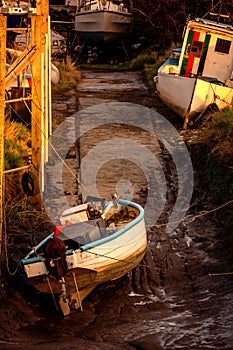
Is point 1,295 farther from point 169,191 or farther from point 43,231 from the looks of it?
point 169,191

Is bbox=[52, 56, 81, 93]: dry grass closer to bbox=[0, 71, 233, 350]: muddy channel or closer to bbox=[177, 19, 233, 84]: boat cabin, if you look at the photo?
bbox=[0, 71, 233, 350]: muddy channel

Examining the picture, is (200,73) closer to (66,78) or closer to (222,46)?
(222,46)

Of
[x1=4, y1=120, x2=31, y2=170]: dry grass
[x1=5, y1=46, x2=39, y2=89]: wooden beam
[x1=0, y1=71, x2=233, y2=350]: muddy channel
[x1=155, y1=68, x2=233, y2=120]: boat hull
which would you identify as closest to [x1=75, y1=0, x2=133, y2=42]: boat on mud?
[x1=0, y1=71, x2=233, y2=350]: muddy channel

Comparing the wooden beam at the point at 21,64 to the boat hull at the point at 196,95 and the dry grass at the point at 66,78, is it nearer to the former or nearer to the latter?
the boat hull at the point at 196,95

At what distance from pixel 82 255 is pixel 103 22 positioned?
2542cm

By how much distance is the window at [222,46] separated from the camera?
2134 centimetres

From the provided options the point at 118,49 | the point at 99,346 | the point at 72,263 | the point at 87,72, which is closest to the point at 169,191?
the point at 72,263

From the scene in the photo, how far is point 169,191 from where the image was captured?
15.0 m

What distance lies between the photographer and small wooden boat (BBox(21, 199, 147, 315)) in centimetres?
950

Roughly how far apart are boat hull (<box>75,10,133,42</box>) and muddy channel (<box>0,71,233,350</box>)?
11497 millimetres

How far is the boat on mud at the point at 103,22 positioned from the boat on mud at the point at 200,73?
38.2 ft

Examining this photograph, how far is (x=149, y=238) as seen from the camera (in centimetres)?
1290

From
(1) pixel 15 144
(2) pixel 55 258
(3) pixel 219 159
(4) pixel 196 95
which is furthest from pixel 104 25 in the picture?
(2) pixel 55 258

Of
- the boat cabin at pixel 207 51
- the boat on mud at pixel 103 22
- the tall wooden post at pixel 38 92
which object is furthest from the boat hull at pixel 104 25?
the tall wooden post at pixel 38 92
